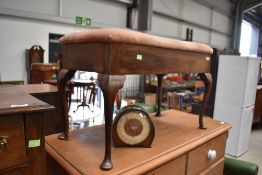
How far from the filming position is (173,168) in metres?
1.00

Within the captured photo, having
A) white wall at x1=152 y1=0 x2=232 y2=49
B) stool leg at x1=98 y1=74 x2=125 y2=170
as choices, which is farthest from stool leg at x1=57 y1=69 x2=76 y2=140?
white wall at x1=152 y1=0 x2=232 y2=49

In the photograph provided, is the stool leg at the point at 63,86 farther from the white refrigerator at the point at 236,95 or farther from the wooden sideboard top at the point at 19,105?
the white refrigerator at the point at 236,95

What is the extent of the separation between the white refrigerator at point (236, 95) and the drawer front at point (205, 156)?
180 centimetres

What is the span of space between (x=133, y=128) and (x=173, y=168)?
0.26m

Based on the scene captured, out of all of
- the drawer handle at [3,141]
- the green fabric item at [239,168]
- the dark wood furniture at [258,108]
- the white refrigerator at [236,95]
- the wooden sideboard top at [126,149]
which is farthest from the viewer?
the dark wood furniture at [258,108]

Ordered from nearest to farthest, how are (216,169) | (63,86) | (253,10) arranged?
1. (63,86)
2. (216,169)
3. (253,10)

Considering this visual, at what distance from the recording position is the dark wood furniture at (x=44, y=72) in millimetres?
3146

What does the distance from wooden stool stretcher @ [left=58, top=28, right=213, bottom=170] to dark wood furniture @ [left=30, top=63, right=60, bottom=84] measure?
216 cm

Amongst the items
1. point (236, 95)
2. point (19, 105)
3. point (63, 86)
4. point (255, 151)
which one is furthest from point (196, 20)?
point (19, 105)

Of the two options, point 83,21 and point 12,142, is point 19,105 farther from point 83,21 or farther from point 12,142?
point 83,21

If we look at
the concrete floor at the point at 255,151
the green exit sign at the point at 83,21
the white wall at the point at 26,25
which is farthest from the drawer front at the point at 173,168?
the green exit sign at the point at 83,21

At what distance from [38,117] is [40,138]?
0.08 meters

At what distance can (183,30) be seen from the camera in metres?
7.14

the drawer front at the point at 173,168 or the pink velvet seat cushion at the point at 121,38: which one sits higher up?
the pink velvet seat cushion at the point at 121,38
